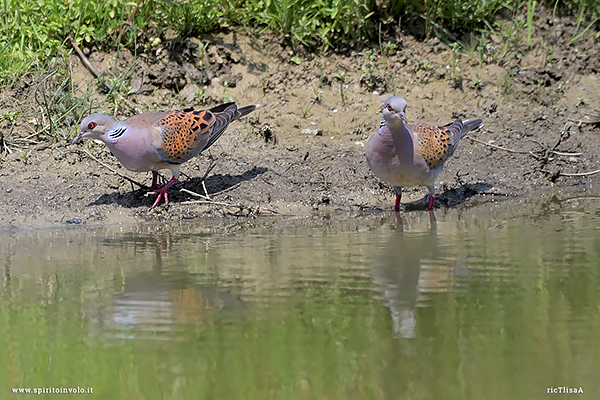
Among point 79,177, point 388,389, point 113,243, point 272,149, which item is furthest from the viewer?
point 272,149

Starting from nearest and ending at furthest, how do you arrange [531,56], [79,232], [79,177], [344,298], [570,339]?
[570,339] < [344,298] < [79,232] < [79,177] < [531,56]

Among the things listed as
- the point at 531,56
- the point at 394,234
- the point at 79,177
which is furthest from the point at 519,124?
the point at 79,177

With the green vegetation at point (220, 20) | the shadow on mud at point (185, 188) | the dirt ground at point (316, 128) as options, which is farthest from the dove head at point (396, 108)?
the green vegetation at point (220, 20)

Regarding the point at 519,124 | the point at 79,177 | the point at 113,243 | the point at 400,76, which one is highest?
the point at 400,76

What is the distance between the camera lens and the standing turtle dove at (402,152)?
5465 millimetres

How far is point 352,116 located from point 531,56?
2.22m

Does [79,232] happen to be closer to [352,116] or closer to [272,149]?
[272,149]

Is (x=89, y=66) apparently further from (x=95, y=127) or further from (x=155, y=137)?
(x=155, y=137)

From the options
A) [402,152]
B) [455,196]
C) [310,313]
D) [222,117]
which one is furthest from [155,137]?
[310,313]

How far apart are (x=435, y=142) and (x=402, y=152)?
1.60 feet

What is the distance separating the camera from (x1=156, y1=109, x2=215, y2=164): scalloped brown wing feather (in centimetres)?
595

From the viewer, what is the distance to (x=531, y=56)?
320 inches

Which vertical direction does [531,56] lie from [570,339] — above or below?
above

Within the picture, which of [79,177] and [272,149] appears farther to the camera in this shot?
[272,149]
